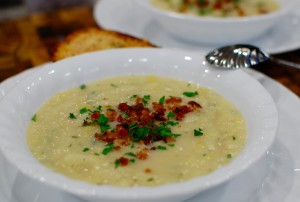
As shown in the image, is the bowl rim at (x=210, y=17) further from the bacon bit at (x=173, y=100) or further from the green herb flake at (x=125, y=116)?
the green herb flake at (x=125, y=116)

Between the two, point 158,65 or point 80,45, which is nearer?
point 158,65

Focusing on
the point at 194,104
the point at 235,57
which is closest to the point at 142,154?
the point at 194,104

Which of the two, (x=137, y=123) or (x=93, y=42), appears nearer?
(x=137, y=123)

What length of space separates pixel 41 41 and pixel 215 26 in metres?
1.44

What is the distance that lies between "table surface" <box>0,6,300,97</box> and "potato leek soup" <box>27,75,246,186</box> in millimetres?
890

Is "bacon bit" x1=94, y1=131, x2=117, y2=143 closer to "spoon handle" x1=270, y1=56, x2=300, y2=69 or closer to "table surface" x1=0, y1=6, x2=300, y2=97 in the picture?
"table surface" x1=0, y1=6, x2=300, y2=97

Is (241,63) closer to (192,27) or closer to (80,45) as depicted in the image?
(192,27)

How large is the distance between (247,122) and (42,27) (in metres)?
2.40

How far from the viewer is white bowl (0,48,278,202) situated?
1880 millimetres

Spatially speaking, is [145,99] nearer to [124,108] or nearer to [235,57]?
[124,108]

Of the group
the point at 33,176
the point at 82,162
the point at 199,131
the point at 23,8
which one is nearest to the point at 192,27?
the point at 199,131

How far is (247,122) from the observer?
7.91ft

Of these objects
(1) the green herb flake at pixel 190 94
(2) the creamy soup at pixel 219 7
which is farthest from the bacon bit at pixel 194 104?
(2) the creamy soup at pixel 219 7

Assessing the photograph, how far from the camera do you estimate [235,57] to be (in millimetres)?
2949
